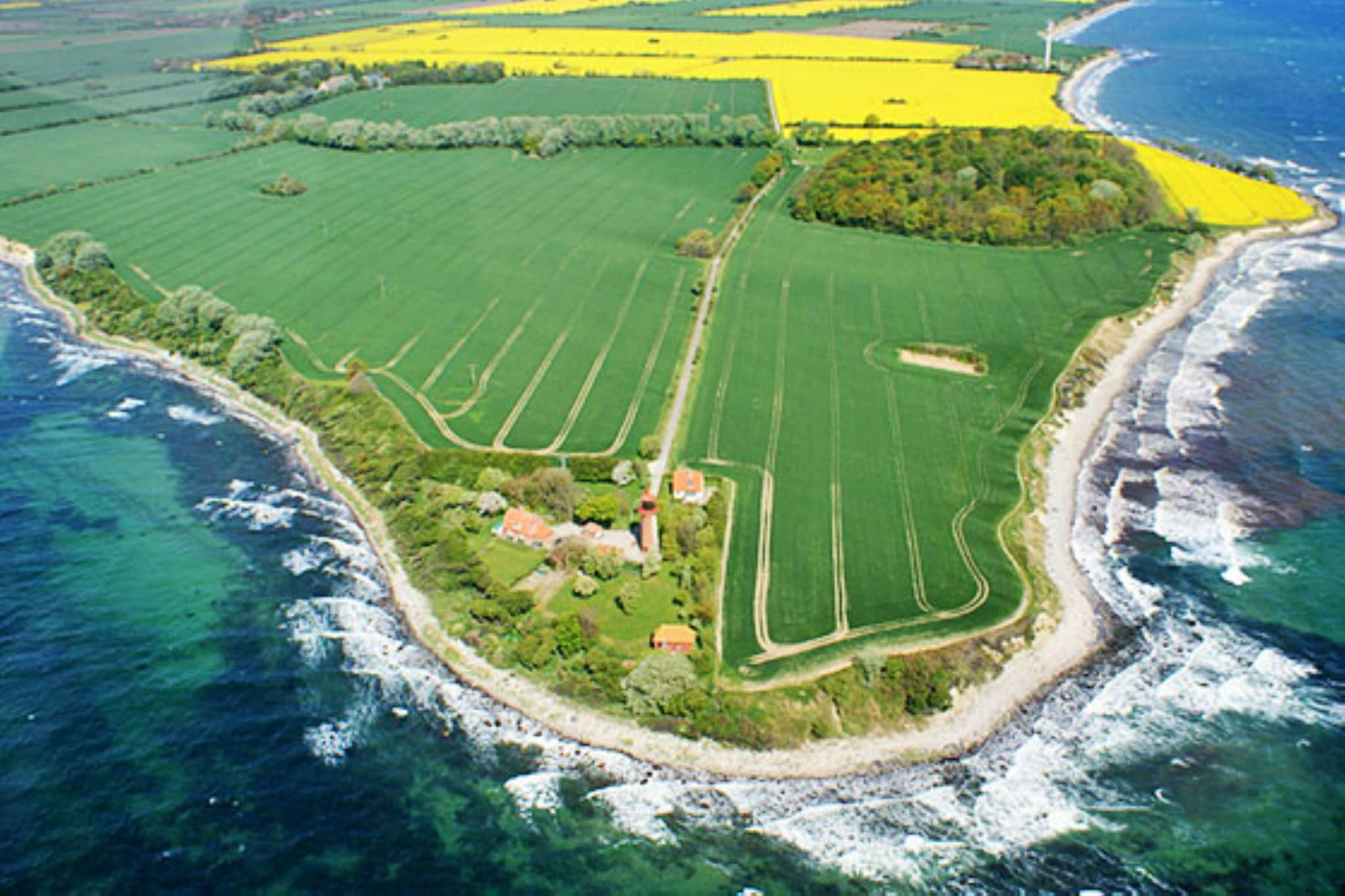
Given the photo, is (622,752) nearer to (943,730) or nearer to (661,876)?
(661,876)

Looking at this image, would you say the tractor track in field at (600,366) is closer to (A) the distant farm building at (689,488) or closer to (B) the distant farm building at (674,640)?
(A) the distant farm building at (689,488)

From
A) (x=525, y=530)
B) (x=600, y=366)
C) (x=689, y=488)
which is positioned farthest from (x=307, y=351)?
(x=689, y=488)

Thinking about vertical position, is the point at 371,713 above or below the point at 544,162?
below

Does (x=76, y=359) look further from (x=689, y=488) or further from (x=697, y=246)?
(x=689, y=488)

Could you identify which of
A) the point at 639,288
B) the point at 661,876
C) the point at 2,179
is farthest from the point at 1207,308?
the point at 2,179

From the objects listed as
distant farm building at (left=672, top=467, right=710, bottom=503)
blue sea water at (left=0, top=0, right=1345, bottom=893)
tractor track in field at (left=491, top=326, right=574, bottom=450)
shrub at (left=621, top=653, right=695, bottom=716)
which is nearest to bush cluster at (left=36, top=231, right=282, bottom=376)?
blue sea water at (left=0, top=0, right=1345, bottom=893)
